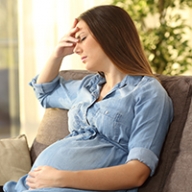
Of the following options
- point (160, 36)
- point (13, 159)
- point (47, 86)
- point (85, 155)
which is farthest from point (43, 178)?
point (160, 36)

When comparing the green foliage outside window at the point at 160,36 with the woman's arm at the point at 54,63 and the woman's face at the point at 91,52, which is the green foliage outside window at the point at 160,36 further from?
the woman's face at the point at 91,52

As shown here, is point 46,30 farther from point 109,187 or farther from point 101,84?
point 109,187

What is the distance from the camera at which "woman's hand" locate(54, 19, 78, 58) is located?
77.8 inches

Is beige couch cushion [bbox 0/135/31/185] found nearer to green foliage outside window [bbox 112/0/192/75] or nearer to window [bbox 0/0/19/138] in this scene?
green foliage outside window [bbox 112/0/192/75]

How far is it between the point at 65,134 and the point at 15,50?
1.71 metres

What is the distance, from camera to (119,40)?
1.83 meters

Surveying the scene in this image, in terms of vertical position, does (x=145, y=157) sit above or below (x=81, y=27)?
below

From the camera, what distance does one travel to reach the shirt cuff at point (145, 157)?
164 centimetres

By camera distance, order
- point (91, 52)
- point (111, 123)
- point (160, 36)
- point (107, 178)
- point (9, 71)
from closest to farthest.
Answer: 1. point (107, 178)
2. point (111, 123)
3. point (91, 52)
4. point (160, 36)
5. point (9, 71)

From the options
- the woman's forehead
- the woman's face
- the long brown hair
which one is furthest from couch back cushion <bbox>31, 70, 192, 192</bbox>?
the woman's forehead

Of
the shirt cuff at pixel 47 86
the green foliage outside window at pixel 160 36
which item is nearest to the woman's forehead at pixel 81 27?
the shirt cuff at pixel 47 86

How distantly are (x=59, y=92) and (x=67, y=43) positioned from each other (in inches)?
8.3

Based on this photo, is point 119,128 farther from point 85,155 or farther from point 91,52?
point 91,52

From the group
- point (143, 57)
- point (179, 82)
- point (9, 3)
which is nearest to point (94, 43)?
point (143, 57)
